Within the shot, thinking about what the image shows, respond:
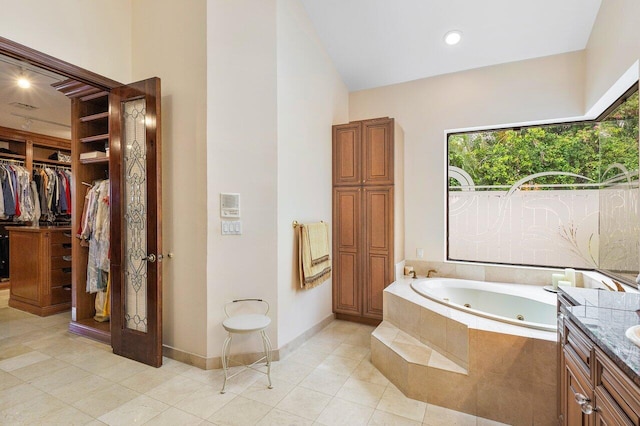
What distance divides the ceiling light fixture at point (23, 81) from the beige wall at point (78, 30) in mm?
1219

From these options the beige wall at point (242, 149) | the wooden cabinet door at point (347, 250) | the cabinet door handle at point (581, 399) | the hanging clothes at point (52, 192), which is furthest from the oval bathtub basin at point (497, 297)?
the hanging clothes at point (52, 192)

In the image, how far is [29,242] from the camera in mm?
3943

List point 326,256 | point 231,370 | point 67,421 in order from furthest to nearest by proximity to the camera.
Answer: point 326,256 → point 231,370 → point 67,421

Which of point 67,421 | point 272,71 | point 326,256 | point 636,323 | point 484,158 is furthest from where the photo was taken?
point 484,158

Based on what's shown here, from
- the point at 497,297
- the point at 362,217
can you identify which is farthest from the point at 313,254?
the point at 497,297

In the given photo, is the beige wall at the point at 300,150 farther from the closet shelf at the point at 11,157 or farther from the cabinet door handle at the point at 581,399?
the closet shelf at the point at 11,157

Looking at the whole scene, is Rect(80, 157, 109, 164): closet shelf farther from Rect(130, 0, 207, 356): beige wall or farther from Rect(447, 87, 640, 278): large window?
Rect(447, 87, 640, 278): large window

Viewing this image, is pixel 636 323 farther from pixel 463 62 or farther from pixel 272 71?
pixel 463 62

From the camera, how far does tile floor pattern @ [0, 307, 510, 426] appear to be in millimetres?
1938

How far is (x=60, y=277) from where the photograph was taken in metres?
3.92

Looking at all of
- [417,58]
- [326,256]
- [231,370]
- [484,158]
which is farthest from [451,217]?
[231,370]

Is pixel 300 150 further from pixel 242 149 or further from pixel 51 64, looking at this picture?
pixel 51 64

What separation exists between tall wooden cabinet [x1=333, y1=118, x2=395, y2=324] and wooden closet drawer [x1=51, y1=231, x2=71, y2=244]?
3.48m

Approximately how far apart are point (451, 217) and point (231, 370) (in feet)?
9.52
